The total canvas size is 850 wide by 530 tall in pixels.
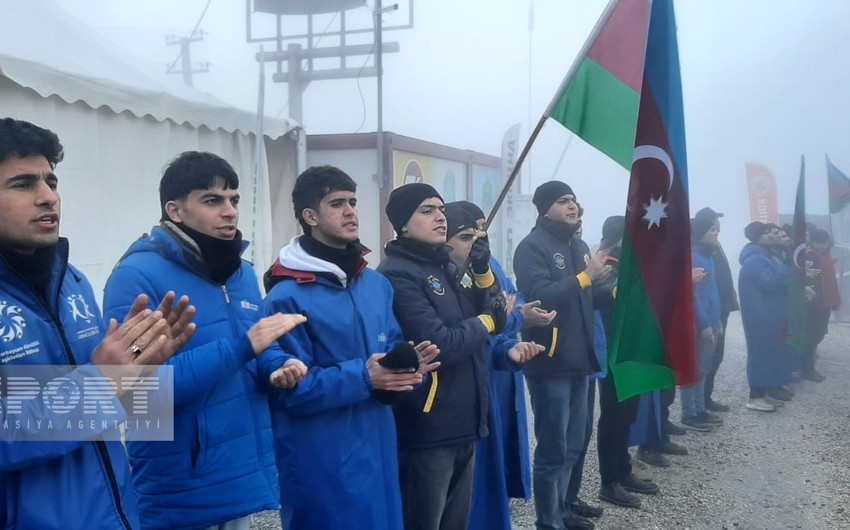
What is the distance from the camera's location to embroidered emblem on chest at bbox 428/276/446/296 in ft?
9.11

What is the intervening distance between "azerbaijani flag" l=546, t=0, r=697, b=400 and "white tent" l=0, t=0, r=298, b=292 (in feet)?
9.76

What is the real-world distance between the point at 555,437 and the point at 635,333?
2.90 ft

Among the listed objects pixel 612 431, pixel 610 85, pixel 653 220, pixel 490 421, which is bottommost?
pixel 612 431

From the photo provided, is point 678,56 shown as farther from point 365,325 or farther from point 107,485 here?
point 107,485

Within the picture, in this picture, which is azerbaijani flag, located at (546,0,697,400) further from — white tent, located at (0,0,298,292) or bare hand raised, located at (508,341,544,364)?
white tent, located at (0,0,298,292)

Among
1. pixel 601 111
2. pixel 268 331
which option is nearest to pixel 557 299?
pixel 601 111

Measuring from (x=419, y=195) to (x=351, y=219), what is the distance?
422 mm

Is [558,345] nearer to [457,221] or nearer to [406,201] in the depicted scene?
[457,221]

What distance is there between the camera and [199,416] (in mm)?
2053

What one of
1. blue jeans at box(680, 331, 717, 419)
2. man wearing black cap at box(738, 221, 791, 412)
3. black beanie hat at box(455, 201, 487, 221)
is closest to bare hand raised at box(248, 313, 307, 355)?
black beanie hat at box(455, 201, 487, 221)

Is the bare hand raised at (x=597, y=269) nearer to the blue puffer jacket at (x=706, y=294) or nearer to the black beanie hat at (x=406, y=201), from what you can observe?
the black beanie hat at (x=406, y=201)

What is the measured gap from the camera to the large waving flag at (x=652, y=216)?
2.91 metres

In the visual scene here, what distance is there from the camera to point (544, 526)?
353 centimetres

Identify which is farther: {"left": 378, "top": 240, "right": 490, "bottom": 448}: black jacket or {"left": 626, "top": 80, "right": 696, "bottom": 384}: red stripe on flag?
{"left": 626, "top": 80, "right": 696, "bottom": 384}: red stripe on flag
